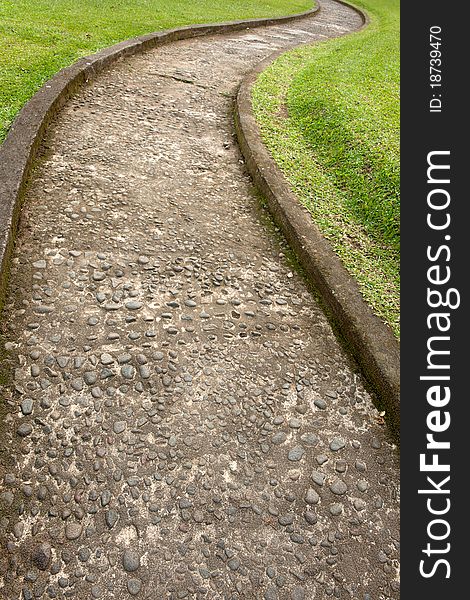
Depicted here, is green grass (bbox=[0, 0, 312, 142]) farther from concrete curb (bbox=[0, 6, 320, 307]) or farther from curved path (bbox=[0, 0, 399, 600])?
curved path (bbox=[0, 0, 399, 600])

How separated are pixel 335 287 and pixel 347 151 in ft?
7.09

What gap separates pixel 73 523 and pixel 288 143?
4020 mm

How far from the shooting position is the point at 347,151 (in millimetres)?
4797

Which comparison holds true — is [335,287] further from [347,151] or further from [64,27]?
[64,27]

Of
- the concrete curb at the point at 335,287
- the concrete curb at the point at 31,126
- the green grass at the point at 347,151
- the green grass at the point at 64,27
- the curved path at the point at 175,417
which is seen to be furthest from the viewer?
the green grass at the point at 64,27

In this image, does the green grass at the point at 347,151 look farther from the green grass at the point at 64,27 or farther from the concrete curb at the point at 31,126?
the green grass at the point at 64,27

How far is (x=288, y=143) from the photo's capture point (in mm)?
4984

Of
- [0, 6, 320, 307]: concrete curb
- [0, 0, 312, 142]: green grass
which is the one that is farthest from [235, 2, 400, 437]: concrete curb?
[0, 0, 312, 142]: green grass

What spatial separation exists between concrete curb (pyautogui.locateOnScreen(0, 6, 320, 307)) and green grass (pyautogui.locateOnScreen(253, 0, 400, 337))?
1.96 meters

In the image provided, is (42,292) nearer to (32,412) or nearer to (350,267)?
(32,412)

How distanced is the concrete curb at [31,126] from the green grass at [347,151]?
196 centimetres

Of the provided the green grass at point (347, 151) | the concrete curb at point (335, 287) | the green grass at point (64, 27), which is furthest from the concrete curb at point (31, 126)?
the green grass at point (347, 151)

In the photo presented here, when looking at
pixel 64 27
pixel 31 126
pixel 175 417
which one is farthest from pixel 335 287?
pixel 64 27

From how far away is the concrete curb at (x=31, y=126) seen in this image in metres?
A: 3.16
